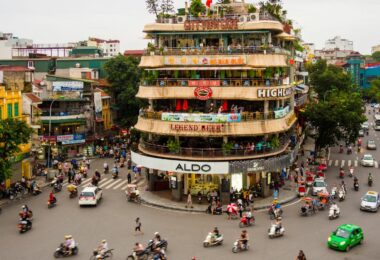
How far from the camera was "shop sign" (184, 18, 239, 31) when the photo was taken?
132 ft

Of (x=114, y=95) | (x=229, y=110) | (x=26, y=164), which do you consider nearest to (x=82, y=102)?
(x=114, y=95)

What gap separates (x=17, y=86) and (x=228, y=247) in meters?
36.3

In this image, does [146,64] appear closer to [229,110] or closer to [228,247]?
[229,110]

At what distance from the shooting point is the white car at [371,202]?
117 ft

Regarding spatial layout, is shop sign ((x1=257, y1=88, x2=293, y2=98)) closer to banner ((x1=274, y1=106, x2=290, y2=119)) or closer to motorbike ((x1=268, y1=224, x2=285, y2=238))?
banner ((x1=274, y1=106, x2=290, y2=119))

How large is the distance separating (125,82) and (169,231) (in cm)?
4172

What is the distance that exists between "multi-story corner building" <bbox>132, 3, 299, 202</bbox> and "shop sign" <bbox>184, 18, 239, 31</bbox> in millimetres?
Answer: 85

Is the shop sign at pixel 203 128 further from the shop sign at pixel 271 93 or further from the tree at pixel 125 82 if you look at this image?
the tree at pixel 125 82

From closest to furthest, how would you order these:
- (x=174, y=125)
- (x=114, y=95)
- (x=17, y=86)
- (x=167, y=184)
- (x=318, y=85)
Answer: (x=174, y=125) → (x=167, y=184) → (x=17, y=86) → (x=114, y=95) → (x=318, y=85)

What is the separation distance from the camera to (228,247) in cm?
2869

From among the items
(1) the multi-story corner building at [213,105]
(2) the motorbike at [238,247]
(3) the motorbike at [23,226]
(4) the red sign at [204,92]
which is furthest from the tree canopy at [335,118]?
(3) the motorbike at [23,226]

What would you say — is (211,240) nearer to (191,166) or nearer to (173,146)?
(191,166)

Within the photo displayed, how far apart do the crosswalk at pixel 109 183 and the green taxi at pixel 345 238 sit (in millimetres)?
22232

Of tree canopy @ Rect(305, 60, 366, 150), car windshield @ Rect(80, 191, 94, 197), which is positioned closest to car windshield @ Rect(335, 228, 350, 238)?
car windshield @ Rect(80, 191, 94, 197)
